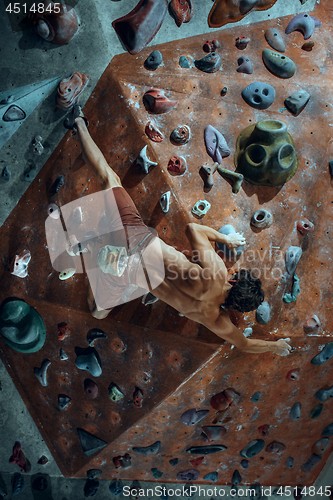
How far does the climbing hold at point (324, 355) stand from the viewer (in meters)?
8.70

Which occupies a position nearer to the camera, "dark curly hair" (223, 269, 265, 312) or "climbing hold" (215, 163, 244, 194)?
"dark curly hair" (223, 269, 265, 312)

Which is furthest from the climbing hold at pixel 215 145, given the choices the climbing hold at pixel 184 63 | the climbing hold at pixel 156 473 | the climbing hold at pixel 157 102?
the climbing hold at pixel 156 473

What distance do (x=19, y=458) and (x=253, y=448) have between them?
230 centimetres

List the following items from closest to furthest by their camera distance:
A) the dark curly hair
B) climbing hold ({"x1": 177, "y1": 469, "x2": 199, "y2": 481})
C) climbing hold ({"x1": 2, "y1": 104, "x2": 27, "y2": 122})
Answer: the dark curly hair < climbing hold ({"x1": 2, "y1": 104, "x2": 27, "y2": 122}) < climbing hold ({"x1": 177, "y1": 469, "x2": 199, "y2": 481})

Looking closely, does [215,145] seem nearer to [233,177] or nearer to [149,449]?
[233,177]

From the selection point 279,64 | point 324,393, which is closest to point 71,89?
point 279,64

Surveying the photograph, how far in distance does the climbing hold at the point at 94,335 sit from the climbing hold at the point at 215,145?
6.07 feet

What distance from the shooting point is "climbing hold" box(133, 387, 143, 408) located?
28.5 ft

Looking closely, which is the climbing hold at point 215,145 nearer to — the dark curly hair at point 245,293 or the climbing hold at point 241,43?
the climbing hold at point 241,43

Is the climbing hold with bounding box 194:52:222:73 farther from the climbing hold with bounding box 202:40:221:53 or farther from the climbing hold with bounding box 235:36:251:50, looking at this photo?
the climbing hold with bounding box 235:36:251:50

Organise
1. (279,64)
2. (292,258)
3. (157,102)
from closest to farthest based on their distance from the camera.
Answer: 1. (157,102)
2. (292,258)
3. (279,64)

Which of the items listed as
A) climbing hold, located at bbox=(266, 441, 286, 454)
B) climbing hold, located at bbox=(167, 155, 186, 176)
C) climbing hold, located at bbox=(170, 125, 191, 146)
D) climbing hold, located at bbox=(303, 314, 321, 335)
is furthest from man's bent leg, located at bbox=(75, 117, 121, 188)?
climbing hold, located at bbox=(266, 441, 286, 454)

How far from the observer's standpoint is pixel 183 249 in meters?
8.19

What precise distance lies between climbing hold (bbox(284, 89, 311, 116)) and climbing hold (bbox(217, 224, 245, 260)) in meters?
1.28
